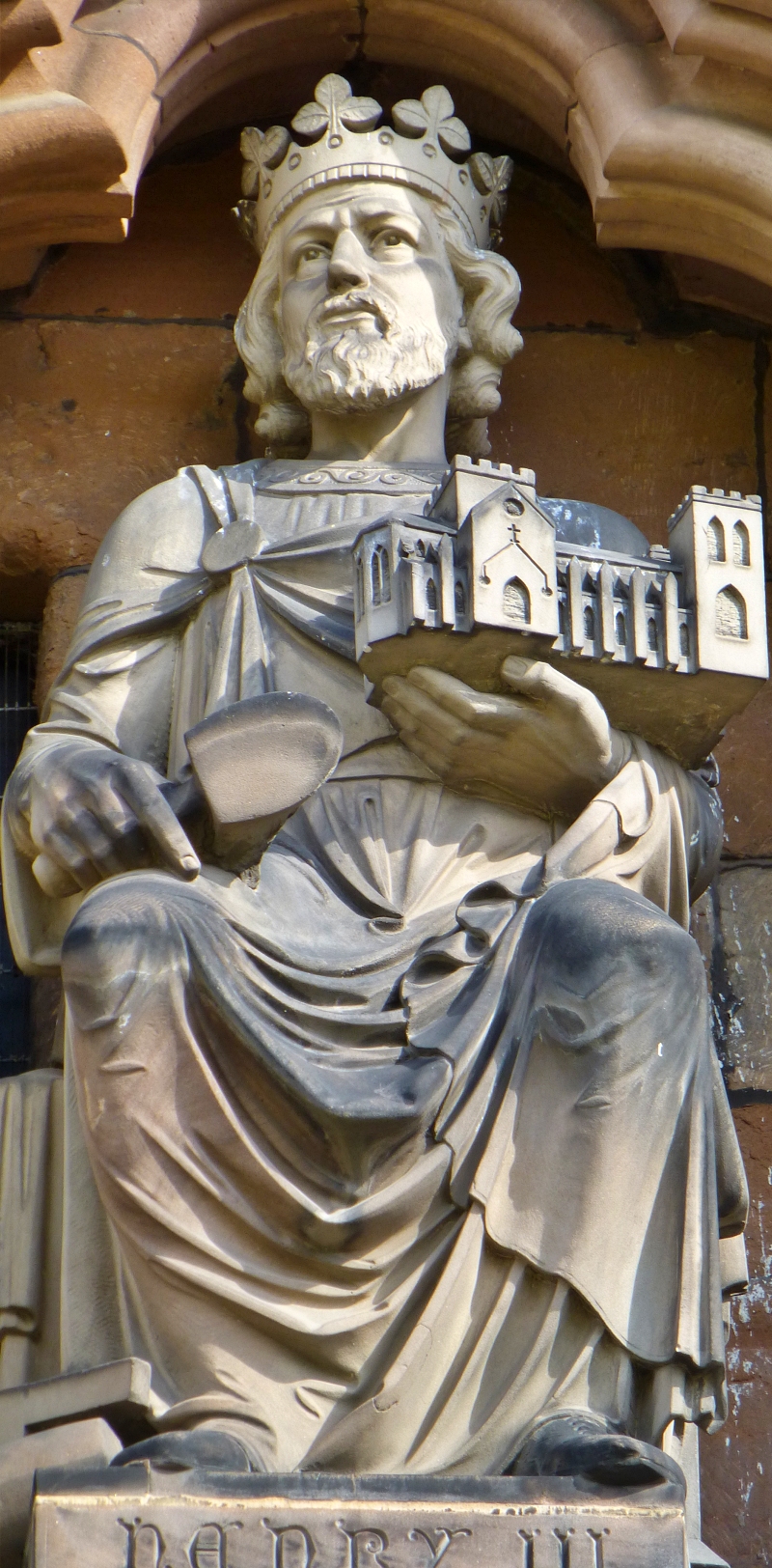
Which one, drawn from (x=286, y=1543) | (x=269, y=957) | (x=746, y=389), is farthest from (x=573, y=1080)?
(x=746, y=389)

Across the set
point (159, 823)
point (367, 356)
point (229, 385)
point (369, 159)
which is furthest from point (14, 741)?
point (159, 823)

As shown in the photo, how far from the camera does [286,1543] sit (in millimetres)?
3463

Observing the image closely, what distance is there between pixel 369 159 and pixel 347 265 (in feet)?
0.81

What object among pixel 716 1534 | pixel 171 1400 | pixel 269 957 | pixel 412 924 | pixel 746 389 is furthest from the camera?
pixel 746 389

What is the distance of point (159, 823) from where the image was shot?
4.11 meters

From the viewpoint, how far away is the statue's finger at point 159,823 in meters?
4.07

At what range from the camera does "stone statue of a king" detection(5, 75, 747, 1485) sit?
12.3 feet

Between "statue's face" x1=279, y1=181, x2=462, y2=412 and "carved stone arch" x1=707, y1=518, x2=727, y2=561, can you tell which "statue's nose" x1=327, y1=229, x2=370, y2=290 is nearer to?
"statue's face" x1=279, y1=181, x2=462, y2=412

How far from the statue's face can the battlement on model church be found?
0.59 metres

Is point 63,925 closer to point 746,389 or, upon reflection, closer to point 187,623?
point 187,623

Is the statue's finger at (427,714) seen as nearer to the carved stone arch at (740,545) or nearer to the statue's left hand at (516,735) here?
the statue's left hand at (516,735)

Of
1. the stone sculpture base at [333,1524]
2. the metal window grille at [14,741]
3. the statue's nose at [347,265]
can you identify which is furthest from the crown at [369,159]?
the stone sculpture base at [333,1524]

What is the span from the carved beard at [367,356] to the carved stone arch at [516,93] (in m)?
0.53

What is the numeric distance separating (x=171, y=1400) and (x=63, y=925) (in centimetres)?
92
